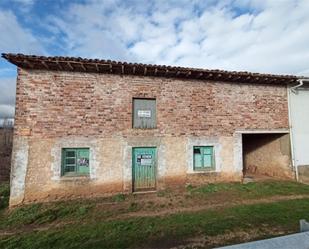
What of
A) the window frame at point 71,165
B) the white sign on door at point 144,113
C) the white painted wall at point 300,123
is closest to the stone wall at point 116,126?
the window frame at point 71,165

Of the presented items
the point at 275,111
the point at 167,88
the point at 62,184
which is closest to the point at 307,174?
the point at 275,111

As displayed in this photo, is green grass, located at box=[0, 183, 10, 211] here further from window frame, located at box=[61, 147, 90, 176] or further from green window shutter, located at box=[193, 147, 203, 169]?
green window shutter, located at box=[193, 147, 203, 169]

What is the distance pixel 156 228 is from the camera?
17.2ft

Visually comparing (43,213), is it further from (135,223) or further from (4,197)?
(135,223)

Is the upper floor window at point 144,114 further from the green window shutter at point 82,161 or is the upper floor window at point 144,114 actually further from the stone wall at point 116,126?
the green window shutter at point 82,161

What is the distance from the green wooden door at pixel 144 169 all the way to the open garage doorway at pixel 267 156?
5430 mm

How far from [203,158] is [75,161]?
5139 mm

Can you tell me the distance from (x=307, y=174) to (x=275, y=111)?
327 centimetres

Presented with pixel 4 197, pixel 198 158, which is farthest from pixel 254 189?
pixel 4 197

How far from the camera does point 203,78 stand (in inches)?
369

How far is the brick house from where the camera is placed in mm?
7586

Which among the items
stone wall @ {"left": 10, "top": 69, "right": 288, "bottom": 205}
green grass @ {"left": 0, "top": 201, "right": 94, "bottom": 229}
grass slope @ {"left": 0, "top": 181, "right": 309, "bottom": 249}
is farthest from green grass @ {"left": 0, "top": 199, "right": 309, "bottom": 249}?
stone wall @ {"left": 10, "top": 69, "right": 288, "bottom": 205}

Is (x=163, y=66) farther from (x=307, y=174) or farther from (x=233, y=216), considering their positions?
(x=307, y=174)

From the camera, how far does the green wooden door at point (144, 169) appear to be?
335 inches
